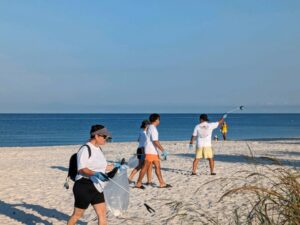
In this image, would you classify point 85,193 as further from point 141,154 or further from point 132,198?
point 141,154

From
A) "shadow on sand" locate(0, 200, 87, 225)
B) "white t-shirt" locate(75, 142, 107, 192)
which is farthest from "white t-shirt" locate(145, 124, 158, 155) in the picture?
"white t-shirt" locate(75, 142, 107, 192)

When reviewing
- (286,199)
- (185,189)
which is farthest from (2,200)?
(286,199)

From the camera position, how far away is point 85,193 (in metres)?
6.00

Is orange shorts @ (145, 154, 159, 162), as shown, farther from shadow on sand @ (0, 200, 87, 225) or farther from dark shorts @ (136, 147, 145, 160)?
shadow on sand @ (0, 200, 87, 225)

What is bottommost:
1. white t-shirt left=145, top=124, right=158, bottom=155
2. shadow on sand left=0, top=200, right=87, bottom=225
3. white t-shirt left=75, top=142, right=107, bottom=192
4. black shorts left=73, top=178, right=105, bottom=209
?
shadow on sand left=0, top=200, right=87, bottom=225

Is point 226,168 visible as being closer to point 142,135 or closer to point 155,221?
point 142,135

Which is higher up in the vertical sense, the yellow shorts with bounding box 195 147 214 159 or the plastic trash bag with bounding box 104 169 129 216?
the yellow shorts with bounding box 195 147 214 159

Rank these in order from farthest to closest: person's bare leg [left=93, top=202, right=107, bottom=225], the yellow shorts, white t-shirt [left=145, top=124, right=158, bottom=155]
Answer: the yellow shorts
white t-shirt [left=145, top=124, right=158, bottom=155]
person's bare leg [left=93, top=202, right=107, bottom=225]

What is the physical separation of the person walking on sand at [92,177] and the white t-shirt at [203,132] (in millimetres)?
5941

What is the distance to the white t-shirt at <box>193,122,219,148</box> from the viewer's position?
11.8 metres

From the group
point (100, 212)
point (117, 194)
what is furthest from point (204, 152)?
point (100, 212)

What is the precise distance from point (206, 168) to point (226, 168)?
66cm

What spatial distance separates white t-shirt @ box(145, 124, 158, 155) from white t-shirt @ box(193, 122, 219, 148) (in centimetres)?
188

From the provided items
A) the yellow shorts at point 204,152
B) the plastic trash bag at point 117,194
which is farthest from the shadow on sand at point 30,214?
Answer: the yellow shorts at point 204,152
